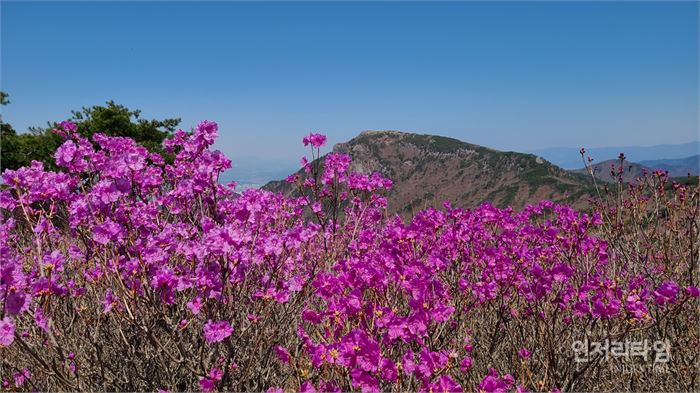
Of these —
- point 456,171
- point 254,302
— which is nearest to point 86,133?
point 254,302

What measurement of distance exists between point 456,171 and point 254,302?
3546 inches

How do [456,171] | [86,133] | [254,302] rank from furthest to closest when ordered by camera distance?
1. [456,171]
2. [86,133]
3. [254,302]

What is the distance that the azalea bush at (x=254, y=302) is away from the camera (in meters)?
2.67

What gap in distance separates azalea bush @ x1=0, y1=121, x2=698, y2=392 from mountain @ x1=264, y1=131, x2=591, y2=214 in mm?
50792

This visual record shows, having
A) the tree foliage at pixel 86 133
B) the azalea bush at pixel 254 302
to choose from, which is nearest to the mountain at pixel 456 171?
the tree foliage at pixel 86 133

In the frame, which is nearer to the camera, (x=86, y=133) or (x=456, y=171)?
(x=86, y=133)

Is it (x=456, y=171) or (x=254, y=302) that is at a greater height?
(x=254, y=302)

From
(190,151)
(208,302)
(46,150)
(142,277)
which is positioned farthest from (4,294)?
(46,150)

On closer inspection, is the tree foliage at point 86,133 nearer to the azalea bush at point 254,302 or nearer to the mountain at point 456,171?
the azalea bush at point 254,302

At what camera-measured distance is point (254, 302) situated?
11.5 ft

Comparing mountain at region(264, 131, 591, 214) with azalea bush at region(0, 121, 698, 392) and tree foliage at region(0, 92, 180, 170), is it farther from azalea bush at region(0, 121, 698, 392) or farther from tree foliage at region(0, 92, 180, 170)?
azalea bush at region(0, 121, 698, 392)

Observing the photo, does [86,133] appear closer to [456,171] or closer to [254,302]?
[254,302]

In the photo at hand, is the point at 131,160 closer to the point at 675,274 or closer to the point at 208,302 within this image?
the point at 208,302

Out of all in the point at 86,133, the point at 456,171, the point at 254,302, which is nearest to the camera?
the point at 254,302
